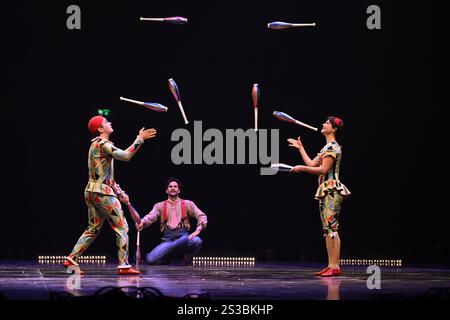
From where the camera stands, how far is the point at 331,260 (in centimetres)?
711

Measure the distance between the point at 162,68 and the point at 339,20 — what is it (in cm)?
231

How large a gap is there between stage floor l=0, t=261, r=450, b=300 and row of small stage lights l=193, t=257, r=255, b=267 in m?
1.52

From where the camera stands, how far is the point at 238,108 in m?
9.96

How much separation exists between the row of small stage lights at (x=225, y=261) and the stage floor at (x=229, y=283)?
4.98ft

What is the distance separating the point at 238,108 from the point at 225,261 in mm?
1941

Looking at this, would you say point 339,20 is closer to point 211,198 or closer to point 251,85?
point 251,85

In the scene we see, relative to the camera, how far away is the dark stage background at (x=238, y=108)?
9797mm

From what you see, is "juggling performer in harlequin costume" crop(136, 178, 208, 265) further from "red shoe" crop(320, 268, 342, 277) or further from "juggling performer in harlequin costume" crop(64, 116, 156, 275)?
"red shoe" crop(320, 268, 342, 277)

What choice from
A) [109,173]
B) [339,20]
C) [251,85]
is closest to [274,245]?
[251,85]

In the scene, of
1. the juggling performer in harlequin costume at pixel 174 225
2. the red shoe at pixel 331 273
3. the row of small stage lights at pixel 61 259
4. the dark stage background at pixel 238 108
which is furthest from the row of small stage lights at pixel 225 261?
the red shoe at pixel 331 273

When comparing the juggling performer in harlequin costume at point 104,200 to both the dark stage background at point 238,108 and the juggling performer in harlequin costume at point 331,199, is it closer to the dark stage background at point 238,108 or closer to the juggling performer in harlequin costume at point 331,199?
the juggling performer in harlequin costume at point 331,199

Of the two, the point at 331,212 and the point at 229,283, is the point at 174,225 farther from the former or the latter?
the point at 229,283

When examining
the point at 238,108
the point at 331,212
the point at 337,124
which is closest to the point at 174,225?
the point at 238,108

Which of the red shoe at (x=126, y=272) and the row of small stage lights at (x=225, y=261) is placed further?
the row of small stage lights at (x=225, y=261)
